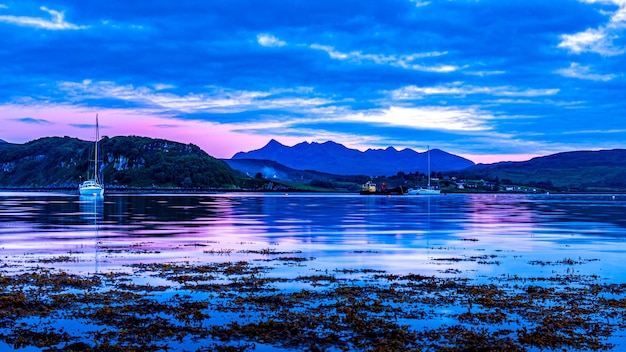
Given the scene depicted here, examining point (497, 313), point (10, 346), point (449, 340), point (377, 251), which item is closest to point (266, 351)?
point (449, 340)

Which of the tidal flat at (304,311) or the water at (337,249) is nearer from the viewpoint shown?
the tidal flat at (304,311)

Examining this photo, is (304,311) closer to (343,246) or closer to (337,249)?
(337,249)

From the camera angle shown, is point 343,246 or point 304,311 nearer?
point 304,311

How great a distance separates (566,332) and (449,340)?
358cm

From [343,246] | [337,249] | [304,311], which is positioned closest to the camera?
[304,311]

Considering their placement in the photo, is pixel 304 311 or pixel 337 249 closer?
pixel 304 311

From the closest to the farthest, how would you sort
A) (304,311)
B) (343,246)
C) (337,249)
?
(304,311) → (337,249) → (343,246)

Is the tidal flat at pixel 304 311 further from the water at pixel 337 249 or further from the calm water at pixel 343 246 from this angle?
the calm water at pixel 343 246

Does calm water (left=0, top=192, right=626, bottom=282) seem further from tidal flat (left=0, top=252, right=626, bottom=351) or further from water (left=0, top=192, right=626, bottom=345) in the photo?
tidal flat (left=0, top=252, right=626, bottom=351)

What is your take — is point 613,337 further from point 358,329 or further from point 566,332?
point 358,329

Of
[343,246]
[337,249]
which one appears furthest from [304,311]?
[343,246]

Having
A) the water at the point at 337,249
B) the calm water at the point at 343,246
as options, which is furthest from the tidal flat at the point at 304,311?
the calm water at the point at 343,246

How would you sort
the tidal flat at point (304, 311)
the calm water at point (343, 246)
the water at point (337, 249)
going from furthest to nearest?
the calm water at point (343, 246)
the water at point (337, 249)
the tidal flat at point (304, 311)

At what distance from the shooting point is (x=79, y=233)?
51.7 meters
